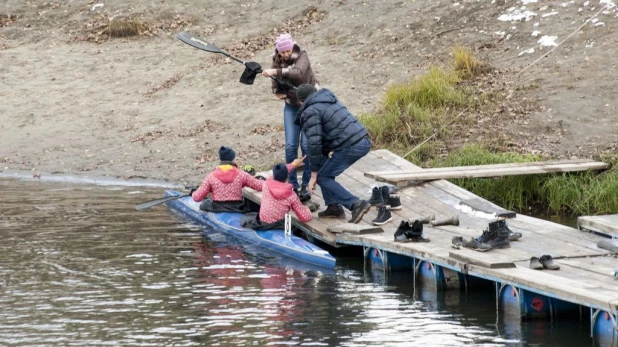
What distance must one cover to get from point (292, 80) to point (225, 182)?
1554 millimetres

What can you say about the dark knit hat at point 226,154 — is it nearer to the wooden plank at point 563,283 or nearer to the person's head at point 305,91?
the person's head at point 305,91

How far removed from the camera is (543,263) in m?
10.2

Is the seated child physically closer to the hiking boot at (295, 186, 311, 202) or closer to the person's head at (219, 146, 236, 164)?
the hiking boot at (295, 186, 311, 202)

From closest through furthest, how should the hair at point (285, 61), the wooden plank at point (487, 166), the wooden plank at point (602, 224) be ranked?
the wooden plank at point (602, 224) < the hair at point (285, 61) < the wooden plank at point (487, 166)

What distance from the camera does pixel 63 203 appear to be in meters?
16.6

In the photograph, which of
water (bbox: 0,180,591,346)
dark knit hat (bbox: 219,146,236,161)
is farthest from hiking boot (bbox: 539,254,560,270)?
dark knit hat (bbox: 219,146,236,161)

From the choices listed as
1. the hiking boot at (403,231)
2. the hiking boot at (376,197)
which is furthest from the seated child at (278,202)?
the hiking boot at (403,231)

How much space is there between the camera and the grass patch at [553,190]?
14.7m

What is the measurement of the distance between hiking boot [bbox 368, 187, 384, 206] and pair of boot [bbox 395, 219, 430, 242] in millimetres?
1661

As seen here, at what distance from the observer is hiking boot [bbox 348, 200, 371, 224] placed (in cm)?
1295

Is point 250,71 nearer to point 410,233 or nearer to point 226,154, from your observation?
point 226,154

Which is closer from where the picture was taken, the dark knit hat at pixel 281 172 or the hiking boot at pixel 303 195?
the dark knit hat at pixel 281 172

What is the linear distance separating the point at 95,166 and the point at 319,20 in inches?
262

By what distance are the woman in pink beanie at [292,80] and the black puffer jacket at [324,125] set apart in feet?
2.40
